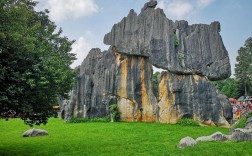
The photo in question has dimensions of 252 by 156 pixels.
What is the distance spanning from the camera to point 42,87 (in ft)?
33.6

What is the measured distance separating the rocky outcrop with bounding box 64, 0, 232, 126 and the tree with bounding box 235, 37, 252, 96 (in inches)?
1167

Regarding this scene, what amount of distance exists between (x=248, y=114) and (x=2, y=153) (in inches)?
469

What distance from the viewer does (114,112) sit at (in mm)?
27859

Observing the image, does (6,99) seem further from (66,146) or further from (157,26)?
(157,26)

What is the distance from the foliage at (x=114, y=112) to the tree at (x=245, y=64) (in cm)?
3201

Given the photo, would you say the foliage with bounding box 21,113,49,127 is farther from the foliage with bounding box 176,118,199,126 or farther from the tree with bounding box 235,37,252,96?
the tree with bounding box 235,37,252,96

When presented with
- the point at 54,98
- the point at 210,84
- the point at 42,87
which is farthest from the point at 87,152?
the point at 210,84

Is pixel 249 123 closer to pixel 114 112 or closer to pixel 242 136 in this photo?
pixel 242 136

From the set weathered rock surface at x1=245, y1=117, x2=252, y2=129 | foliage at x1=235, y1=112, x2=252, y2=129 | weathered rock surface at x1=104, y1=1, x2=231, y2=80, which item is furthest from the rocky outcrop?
weathered rock surface at x1=245, y1=117, x2=252, y2=129

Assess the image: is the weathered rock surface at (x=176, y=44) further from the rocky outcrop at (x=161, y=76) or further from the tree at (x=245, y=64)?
the tree at (x=245, y=64)

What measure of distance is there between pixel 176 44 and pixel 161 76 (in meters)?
3.03

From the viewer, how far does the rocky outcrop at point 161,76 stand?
80.4 feet

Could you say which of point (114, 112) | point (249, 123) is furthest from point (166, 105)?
point (249, 123)

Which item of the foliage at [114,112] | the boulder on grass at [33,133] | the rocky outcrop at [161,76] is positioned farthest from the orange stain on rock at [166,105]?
the boulder on grass at [33,133]
